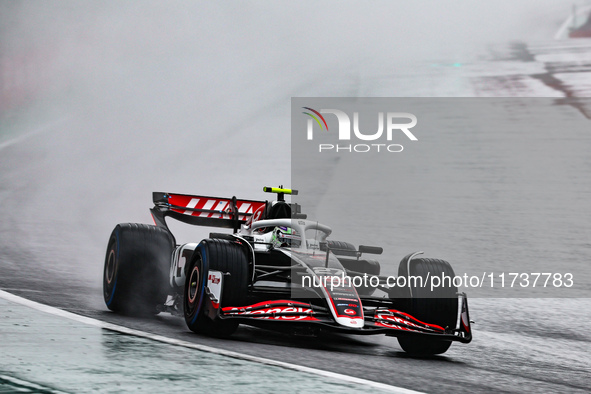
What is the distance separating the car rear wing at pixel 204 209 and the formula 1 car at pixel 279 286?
1.14m

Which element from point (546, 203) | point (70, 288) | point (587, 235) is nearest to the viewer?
point (70, 288)

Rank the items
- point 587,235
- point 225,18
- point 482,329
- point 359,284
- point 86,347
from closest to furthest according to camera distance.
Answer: point 86,347 < point 359,284 < point 482,329 < point 587,235 < point 225,18

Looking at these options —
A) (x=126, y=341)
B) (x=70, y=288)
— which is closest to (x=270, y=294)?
(x=126, y=341)

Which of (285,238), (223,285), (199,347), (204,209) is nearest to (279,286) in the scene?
(223,285)

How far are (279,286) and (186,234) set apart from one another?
26.4ft

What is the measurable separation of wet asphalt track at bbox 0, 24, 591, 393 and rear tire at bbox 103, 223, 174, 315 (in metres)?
0.27

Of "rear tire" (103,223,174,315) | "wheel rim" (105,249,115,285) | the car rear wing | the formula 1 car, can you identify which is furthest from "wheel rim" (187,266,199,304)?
the car rear wing

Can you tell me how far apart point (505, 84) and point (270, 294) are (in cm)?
1756

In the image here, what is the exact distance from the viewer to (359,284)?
766cm

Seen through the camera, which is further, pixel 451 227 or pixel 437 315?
pixel 451 227

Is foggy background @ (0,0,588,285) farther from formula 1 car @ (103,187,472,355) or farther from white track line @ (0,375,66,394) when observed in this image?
white track line @ (0,375,66,394)

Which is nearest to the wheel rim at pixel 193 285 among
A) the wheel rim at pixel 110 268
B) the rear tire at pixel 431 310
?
the wheel rim at pixel 110 268

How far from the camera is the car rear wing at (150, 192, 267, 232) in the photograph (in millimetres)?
9750

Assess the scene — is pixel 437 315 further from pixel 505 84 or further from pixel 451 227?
pixel 505 84
